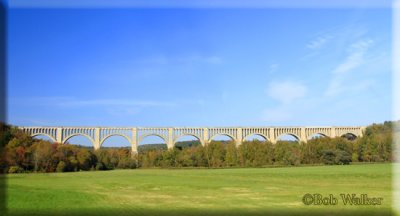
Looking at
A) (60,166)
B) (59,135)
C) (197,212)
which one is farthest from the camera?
(59,135)

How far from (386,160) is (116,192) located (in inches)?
1527

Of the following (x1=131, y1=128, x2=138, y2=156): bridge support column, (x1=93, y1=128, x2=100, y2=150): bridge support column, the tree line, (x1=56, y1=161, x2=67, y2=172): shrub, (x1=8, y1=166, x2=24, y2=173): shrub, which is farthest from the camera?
(x1=131, y1=128, x2=138, y2=156): bridge support column

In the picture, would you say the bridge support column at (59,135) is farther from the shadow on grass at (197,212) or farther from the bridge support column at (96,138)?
the shadow on grass at (197,212)

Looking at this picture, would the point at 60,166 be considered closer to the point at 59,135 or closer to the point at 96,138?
the point at 59,135

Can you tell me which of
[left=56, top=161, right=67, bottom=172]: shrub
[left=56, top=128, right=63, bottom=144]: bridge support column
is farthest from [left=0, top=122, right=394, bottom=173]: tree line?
[left=56, top=128, right=63, bottom=144]: bridge support column

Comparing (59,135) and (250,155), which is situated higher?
(59,135)

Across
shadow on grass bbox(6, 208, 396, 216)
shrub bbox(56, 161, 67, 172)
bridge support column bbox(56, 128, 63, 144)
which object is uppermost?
bridge support column bbox(56, 128, 63, 144)

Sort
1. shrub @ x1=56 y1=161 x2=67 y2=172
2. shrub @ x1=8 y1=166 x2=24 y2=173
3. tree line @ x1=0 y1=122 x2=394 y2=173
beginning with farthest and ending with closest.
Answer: tree line @ x1=0 y1=122 x2=394 y2=173 → shrub @ x1=56 y1=161 x2=67 y2=172 → shrub @ x1=8 y1=166 x2=24 y2=173

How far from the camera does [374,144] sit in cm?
5038

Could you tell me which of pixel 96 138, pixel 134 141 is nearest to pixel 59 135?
pixel 96 138

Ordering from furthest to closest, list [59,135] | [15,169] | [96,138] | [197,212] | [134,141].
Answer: [134,141] < [96,138] < [59,135] < [15,169] < [197,212]

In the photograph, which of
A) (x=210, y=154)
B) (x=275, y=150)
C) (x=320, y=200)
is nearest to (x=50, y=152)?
(x=210, y=154)

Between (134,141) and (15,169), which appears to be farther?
(134,141)

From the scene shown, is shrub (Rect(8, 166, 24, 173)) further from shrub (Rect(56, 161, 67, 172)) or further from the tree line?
the tree line
